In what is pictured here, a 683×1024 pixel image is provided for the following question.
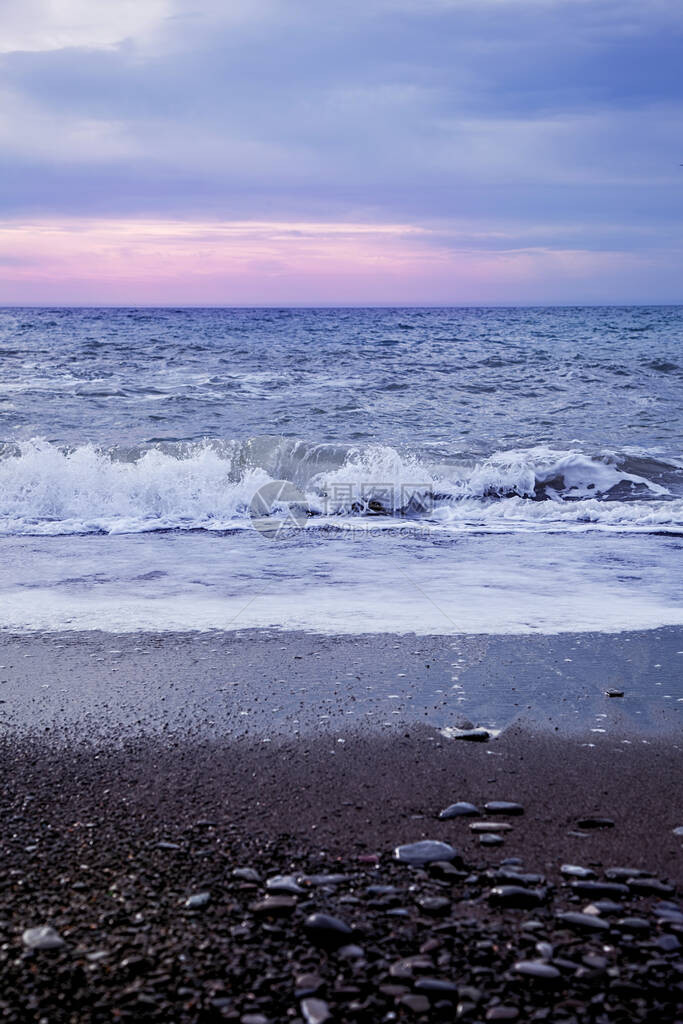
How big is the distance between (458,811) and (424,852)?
11.2 inches

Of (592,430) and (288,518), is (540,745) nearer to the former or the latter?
(288,518)

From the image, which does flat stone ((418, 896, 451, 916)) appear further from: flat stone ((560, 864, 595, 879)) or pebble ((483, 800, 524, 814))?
pebble ((483, 800, 524, 814))

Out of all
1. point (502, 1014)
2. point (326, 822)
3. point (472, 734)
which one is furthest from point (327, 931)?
point (472, 734)

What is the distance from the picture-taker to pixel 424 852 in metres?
2.36

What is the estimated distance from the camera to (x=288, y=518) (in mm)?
8273

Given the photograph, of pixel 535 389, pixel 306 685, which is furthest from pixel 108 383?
pixel 306 685

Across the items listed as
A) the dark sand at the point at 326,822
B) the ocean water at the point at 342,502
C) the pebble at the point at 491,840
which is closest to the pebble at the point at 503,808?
the dark sand at the point at 326,822

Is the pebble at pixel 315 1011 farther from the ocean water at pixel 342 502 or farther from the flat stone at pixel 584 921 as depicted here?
the ocean water at pixel 342 502

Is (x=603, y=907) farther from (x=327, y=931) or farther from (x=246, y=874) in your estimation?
(x=246, y=874)

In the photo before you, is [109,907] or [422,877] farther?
[422,877]

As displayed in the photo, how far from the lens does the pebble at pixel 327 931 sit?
1962 mm

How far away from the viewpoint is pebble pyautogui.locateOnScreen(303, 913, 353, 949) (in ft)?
6.44

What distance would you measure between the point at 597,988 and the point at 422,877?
1.81 feet

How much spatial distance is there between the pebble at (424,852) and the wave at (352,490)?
5.40 m
